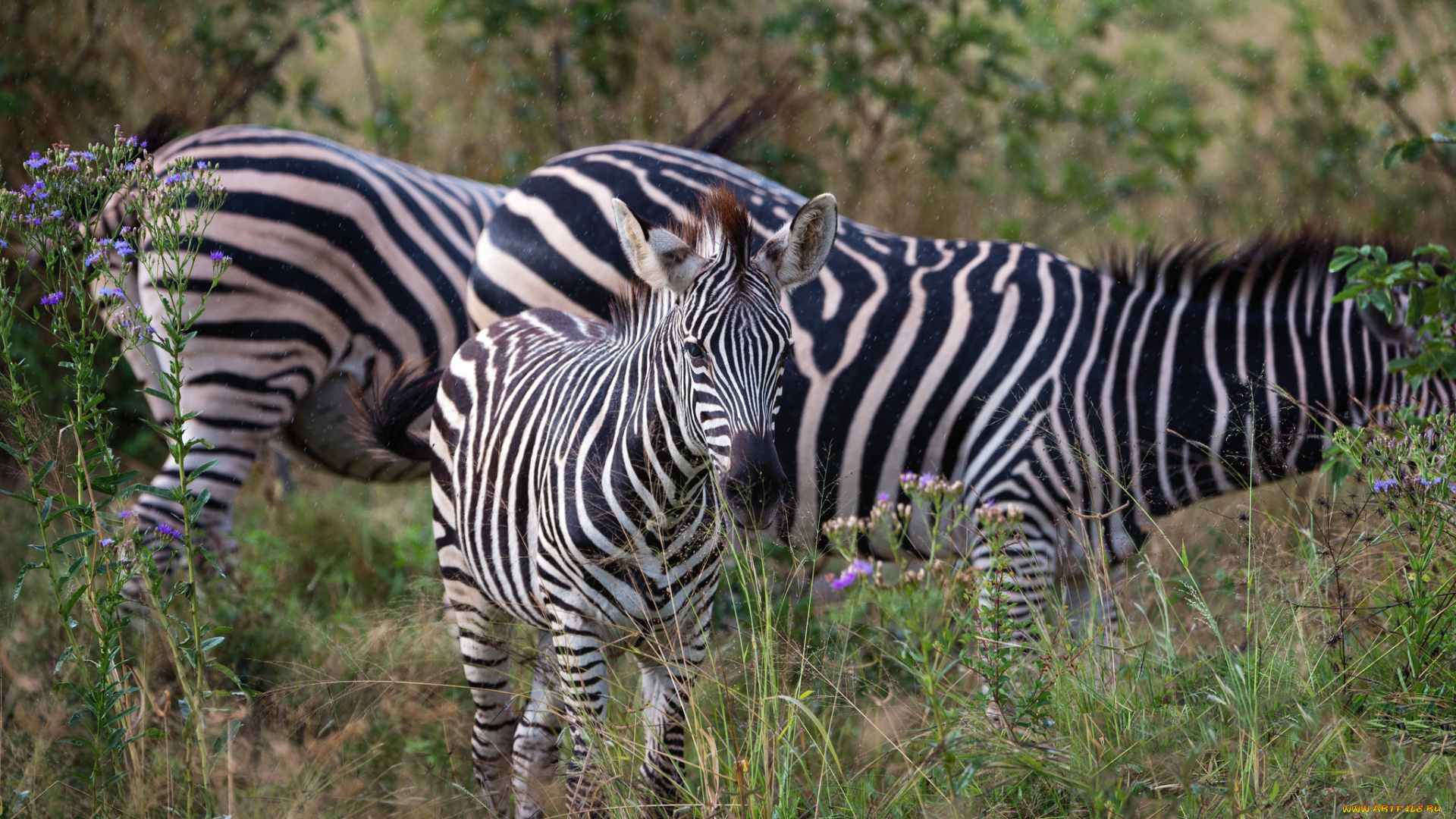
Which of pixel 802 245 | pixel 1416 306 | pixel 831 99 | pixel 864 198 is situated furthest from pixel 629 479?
pixel 831 99

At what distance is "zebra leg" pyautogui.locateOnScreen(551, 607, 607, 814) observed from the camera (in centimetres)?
290

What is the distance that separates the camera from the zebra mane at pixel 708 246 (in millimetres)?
2859

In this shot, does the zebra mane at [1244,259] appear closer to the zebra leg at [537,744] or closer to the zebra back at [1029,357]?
the zebra back at [1029,357]

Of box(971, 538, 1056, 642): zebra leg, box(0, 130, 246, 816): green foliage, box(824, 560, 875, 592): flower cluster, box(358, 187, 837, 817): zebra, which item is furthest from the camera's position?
box(971, 538, 1056, 642): zebra leg

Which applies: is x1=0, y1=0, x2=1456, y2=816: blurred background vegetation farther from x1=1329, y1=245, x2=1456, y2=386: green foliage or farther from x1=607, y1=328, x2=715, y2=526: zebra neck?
x1=1329, y1=245, x2=1456, y2=386: green foliage

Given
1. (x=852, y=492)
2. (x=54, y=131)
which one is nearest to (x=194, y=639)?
(x=852, y=492)

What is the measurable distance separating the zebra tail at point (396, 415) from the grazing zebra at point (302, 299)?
22.6 inches

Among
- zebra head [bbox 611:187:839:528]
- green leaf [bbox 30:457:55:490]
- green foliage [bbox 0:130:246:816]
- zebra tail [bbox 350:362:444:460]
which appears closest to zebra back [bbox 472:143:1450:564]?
zebra tail [bbox 350:362:444:460]

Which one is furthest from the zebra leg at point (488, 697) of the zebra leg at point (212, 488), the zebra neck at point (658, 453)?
the zebra leg at point (212, 488)

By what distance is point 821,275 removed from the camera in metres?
4.29

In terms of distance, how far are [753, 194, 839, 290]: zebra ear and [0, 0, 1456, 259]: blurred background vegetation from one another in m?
2.73

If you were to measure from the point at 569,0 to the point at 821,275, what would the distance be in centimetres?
465

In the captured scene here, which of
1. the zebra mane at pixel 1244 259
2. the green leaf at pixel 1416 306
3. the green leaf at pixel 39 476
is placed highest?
the green leaf at pixel 39 476

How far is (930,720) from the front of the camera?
268cm
